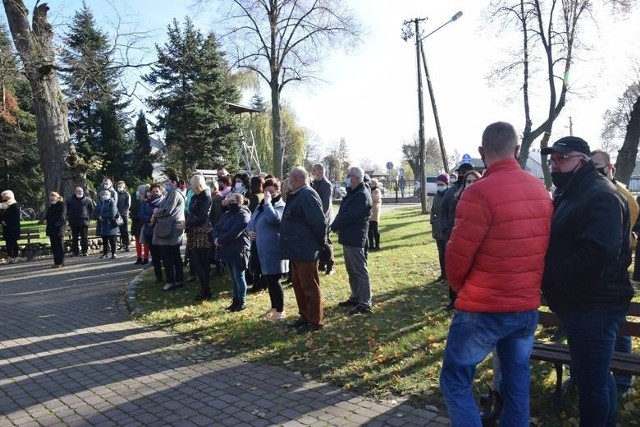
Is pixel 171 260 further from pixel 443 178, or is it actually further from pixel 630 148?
pixel 630 148

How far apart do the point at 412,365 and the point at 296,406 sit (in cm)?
131

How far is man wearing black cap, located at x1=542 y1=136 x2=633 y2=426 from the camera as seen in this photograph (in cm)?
302

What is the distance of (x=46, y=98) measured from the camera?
1544 centimetres

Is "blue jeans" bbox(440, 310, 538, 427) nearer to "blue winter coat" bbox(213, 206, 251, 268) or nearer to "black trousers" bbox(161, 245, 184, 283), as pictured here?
"blue winter coat" bbox(213, 206, 251, 268)

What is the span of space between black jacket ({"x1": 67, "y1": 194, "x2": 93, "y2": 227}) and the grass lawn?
5207 mm

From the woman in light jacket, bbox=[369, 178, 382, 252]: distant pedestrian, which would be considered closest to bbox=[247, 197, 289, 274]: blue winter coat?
the woman in light jacket

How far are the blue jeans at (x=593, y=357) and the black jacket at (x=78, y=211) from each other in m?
13.5

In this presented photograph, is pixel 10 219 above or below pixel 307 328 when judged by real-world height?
above

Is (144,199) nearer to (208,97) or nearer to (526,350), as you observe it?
(526,350)

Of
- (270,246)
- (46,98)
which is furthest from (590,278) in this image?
(46,98)

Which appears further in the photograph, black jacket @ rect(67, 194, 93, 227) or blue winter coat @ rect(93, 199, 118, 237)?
black jacket @ rect(67, 194, 93, 227)

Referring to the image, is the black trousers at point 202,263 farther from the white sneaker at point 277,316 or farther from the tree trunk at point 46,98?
the tree trunk at point 46,98

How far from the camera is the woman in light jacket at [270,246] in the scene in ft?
22.8

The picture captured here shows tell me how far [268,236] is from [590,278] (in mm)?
4641
